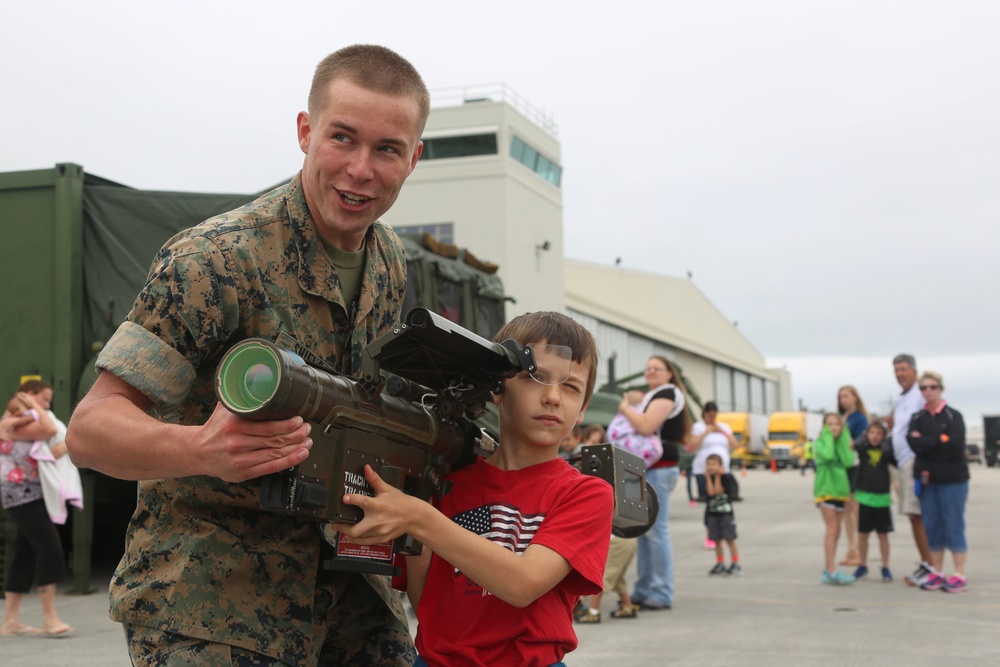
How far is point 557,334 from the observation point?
264cm

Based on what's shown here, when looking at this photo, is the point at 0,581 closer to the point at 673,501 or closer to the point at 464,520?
the point at 464,520

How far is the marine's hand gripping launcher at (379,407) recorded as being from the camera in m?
1.83

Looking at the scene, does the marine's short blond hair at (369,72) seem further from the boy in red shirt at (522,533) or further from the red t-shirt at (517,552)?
the red t-shirt at (517,552)

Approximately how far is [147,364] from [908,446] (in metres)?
9.40

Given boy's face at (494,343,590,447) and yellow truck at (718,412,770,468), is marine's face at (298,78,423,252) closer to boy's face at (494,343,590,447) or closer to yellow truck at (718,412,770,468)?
boy's face at (494,343,590,447)

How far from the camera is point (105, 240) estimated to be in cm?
930

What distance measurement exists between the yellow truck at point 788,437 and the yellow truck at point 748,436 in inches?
20.2

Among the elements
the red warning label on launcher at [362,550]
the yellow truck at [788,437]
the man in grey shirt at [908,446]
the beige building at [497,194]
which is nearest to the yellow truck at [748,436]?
the yellow truck at [788,437]

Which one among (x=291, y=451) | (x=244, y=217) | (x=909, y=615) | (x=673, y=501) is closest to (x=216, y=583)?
(x=291, y=451)

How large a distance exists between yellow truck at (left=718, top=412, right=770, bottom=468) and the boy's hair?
45065 millimetres

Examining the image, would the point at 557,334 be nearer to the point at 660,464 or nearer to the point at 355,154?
the point at 355,154

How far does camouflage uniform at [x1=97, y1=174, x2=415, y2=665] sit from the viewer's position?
214cm

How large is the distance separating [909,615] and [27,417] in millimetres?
7228

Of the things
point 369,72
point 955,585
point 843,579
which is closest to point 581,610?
point 843,579
